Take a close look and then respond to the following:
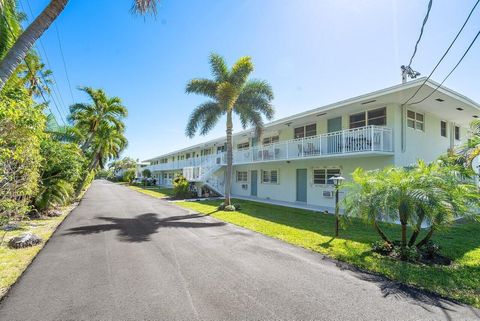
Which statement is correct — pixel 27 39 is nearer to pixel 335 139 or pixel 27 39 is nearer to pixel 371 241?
pixel 371 241

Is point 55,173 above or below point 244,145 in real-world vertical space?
below

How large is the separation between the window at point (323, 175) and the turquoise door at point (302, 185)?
80 cm

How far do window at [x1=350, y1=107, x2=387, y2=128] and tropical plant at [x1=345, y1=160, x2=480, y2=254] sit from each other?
7510 millimetres

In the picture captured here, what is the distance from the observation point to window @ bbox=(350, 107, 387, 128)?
13.2 meters

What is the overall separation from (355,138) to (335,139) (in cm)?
119

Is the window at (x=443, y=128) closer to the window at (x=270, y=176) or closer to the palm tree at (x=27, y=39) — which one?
the window at (x=270, y=176)

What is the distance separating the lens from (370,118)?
45.0ft

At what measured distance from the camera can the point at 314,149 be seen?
48.9 feet

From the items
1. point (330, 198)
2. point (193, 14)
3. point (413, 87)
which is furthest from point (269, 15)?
point (330, 198)

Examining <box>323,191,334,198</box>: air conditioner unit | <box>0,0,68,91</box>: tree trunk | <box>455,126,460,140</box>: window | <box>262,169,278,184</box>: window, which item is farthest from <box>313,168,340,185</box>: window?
<box>0,0,68,91</box>: tree trunk

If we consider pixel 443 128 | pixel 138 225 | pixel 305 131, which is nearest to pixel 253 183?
pixel 305 131

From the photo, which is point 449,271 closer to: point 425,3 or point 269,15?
point 425,3

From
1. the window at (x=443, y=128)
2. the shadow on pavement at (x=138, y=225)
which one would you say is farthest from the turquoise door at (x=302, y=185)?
the window at (x=443, y=128)

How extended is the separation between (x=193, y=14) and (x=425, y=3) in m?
7.60
